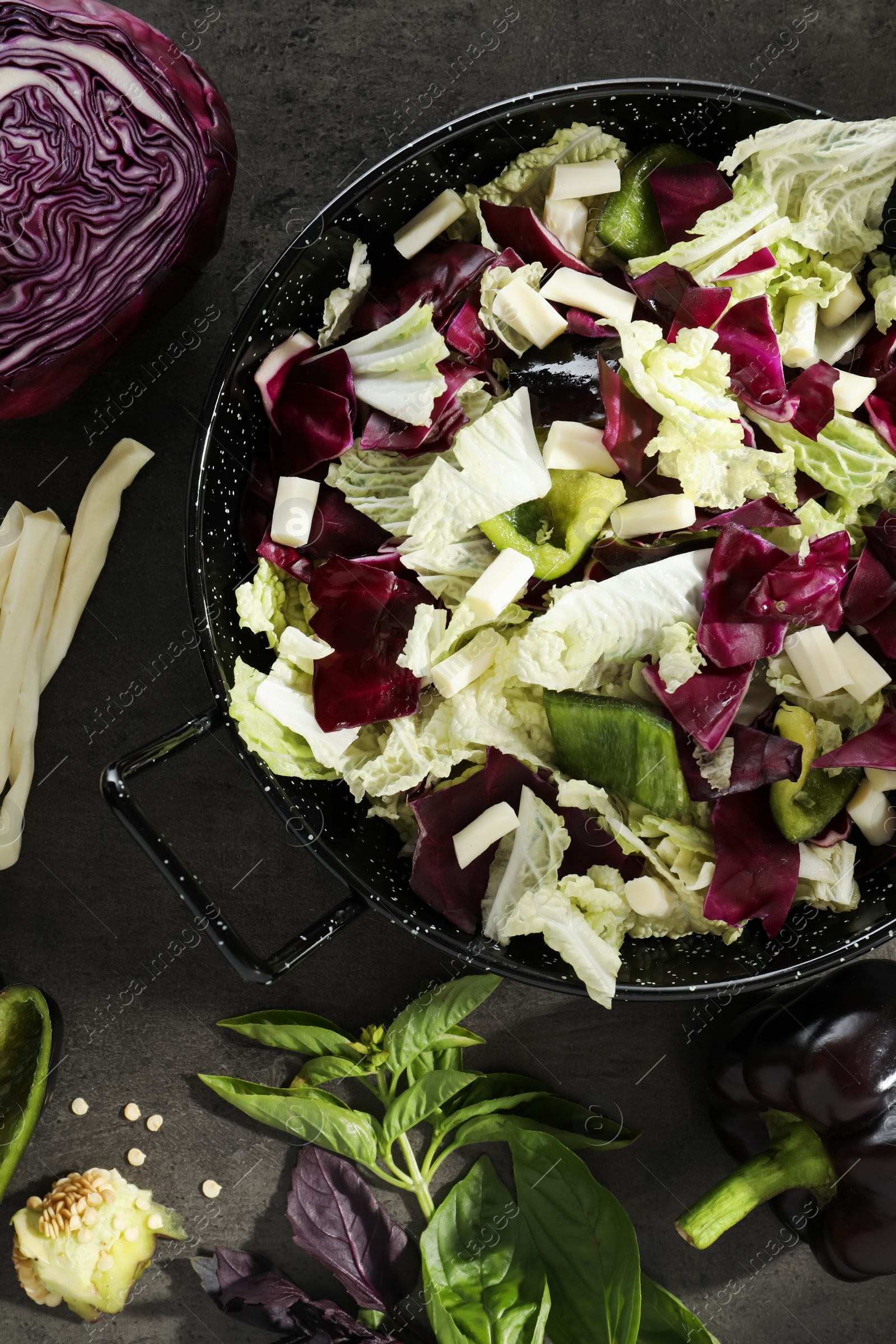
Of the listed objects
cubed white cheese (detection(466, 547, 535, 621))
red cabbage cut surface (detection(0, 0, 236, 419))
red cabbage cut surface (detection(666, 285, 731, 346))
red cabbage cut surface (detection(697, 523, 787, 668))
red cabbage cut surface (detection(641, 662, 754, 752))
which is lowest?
red cabbage cut surface (detection(641, 662, 754, 752))

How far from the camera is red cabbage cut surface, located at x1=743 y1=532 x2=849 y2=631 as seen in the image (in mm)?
1418

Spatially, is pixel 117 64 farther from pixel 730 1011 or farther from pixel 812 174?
pixel 730 1011

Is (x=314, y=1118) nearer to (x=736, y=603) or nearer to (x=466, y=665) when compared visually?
(x=466, y=665)

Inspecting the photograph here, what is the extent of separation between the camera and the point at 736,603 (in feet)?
4.75

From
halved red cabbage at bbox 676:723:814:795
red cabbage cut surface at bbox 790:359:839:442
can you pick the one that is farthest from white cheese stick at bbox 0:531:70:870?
red cabbage cut surface at bbox 790:359:839:442

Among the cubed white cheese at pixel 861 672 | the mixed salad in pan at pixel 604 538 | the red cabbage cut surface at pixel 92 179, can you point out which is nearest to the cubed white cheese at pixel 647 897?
the mixed salad in pan at pixel 604 538

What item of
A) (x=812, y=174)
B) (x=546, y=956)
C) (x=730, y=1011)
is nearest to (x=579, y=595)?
(x=546, y=956)

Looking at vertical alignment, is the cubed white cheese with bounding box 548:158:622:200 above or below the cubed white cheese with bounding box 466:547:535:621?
above

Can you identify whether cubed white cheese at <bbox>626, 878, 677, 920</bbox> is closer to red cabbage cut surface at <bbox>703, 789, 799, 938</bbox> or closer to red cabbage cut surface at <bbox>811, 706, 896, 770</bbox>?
red cabbage cut surface at <bbox>703, 789, 799, 938</bbox>

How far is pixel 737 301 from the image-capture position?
1479mm

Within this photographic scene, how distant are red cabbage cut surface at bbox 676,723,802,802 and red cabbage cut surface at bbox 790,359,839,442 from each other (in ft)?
1.56

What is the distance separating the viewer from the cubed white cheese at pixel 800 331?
4.91ft

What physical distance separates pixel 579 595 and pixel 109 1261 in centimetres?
160

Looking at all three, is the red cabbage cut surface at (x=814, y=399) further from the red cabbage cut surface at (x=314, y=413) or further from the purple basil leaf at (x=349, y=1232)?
the purple basil leaf at (x=349, y=1232)
